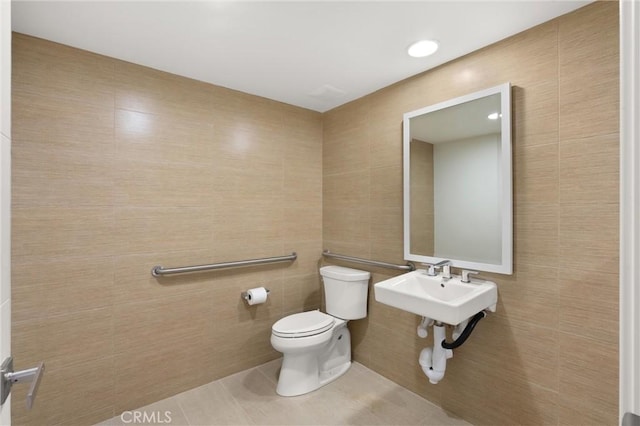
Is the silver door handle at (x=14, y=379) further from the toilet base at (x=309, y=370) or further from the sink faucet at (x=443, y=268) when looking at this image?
the sink faucet at (x=443, y=268)

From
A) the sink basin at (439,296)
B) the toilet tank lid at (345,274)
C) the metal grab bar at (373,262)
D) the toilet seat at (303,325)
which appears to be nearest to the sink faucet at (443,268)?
the sink basin at (439,296)

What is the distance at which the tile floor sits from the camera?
187 centimetres

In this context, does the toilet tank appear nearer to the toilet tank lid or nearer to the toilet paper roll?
the toilet tank lid

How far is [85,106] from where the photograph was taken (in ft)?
5.85

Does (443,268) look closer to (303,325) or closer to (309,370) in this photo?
(303,325)

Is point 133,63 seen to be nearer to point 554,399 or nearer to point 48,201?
point 48,201

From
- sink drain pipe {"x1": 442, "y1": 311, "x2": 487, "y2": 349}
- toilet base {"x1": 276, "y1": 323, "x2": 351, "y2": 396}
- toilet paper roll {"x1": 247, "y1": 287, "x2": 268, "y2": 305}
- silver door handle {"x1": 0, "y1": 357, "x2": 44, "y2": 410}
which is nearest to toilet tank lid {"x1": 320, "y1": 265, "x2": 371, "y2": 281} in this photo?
toilet base {"x1": 276, "y1": 323, "x2": 351, "y2": 396}

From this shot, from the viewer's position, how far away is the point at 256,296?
2.32 meters

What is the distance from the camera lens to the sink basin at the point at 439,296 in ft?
4.83

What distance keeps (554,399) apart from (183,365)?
2214mm

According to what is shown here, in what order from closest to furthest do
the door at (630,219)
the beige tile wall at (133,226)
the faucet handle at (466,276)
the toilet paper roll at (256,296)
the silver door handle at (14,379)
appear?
the door at (630,219), the silver door handle at (14,379), the beige tile wall at (133,226), the faucet handle at (466,276), the toilet paper roll at (256,296)

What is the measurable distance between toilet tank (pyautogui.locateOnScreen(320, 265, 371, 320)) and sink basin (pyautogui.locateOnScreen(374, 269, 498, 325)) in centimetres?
49

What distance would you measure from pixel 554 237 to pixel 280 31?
5.79 feet

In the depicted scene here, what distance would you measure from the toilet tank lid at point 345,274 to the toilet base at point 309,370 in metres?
0.42
